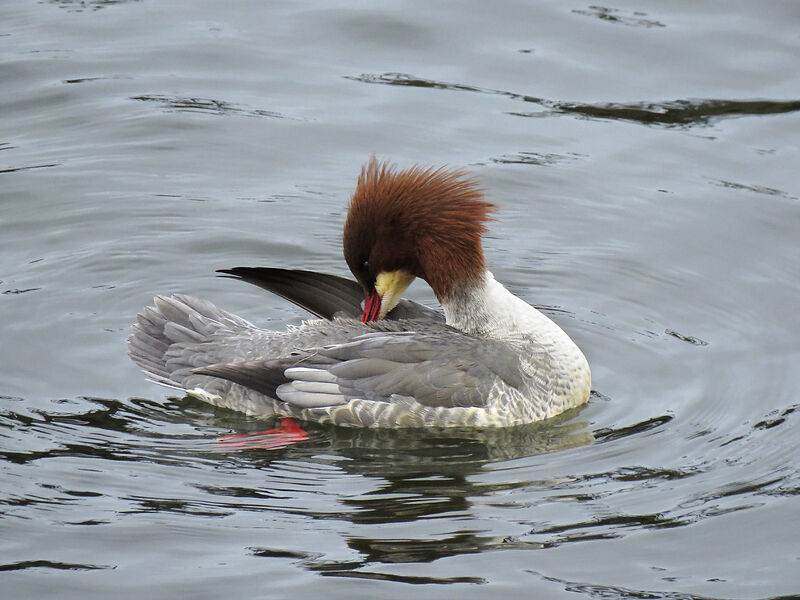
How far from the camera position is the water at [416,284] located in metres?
5.79

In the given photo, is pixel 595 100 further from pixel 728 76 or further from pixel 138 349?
pixel 138 349

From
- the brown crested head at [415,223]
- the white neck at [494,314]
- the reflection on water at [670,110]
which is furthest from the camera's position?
the reflection on water at [670,110]

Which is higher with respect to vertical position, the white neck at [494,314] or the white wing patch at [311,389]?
the white neck at [494,314]

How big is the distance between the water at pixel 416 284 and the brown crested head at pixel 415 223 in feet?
3.23

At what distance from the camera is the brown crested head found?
703 cm

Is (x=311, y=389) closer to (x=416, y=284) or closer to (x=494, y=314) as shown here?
(x=494, y=314)

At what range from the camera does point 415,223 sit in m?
7.07

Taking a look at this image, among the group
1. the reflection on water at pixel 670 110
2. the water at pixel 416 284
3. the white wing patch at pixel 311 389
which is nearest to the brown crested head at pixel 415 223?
the white wing patch at pixel 311 389

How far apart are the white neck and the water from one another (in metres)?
0.57

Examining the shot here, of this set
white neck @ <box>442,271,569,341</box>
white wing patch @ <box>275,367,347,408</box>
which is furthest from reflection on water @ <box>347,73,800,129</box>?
white wing patch @ <box>275,367,347,408</box>

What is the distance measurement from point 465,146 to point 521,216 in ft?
3.53

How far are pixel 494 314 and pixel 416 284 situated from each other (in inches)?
65.5

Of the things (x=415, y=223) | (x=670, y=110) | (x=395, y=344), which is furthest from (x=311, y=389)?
(x=670, y=110)

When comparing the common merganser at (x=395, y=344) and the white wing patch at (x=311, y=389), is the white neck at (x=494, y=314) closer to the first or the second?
the common merganser at (x=395, y=344)
